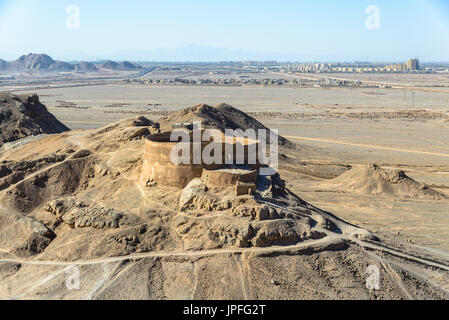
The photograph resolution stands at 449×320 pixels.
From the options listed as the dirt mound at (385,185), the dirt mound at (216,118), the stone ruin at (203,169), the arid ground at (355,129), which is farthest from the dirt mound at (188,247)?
the dirt mound at (216,118)

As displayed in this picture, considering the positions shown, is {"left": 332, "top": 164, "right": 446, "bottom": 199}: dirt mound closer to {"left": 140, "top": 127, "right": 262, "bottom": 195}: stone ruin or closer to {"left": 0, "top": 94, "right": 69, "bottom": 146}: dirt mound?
{"left": 140, "top": 127, "right": 262, "bottom": 195}: stone ruin

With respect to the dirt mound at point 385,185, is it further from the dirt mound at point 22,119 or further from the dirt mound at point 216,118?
the dirt mound at point 22,119

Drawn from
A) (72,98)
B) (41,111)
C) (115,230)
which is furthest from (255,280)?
(72,98)

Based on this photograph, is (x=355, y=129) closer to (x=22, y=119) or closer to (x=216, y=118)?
(x=216, y=118)

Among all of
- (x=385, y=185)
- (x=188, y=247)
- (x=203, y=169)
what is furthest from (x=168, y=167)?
(x=385, y=185)

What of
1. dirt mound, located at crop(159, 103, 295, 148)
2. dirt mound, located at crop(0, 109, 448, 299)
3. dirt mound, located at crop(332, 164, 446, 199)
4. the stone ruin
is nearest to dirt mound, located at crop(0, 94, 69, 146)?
dirt mound, located at crop(159, 103, 295, 148)
